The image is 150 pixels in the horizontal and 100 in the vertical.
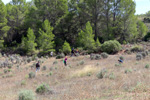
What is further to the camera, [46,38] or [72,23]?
[72,23]

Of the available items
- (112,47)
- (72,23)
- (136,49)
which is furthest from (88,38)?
(72,23)

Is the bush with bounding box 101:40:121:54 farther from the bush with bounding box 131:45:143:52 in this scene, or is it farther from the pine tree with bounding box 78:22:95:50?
the pine tree with bounding box 78:22:95:50

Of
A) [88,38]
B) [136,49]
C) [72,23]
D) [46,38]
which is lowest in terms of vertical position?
[136,49]

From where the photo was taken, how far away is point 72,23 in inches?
1602

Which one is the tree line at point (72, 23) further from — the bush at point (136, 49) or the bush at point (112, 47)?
the bush at point (136, 49)

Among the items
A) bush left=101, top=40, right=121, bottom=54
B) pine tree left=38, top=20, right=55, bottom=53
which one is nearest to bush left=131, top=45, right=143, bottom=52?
bush left=101, top=40, right=121, bottom=54

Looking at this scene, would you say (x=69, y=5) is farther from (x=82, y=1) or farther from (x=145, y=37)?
(x=145, y=37)

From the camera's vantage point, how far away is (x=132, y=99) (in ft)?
19.5

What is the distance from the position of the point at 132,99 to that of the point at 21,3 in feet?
157

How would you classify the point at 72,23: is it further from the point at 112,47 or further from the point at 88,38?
the point at 112,47

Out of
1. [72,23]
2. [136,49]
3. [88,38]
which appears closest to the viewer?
[136,49]

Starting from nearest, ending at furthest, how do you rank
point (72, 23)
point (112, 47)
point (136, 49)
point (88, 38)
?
point (136, 49) → point (112, 47) → point (88, 38) → point (72, 23)

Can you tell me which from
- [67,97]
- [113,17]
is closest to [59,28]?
[113,17]

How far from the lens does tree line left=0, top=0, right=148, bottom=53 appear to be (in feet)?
111
